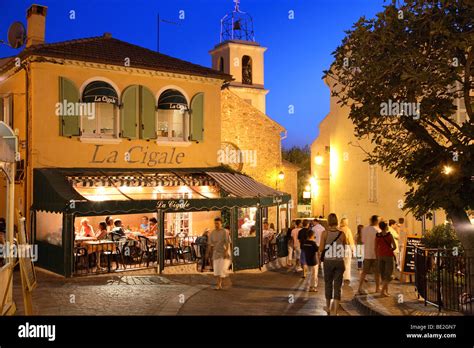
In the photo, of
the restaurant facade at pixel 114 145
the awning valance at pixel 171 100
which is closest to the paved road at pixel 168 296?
the restaurant facade at pixel 114 145

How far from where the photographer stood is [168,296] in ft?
42.7

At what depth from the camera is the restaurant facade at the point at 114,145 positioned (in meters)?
16.8

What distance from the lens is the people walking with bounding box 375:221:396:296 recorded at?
12.9 m

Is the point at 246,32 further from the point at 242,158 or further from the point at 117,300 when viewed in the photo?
the point at 117,300

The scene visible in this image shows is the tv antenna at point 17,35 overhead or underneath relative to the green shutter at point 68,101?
overhead

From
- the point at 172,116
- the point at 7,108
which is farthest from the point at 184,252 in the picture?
the point at 7,108

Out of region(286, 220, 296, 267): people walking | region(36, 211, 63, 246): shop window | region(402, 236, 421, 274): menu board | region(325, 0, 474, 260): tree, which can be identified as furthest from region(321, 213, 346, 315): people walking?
region(36, 211, 63, 246): shop window

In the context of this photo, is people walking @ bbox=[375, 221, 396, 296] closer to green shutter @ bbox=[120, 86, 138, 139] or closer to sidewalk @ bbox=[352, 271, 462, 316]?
sidewalk @ bbox=[352, 271, 462, 316]

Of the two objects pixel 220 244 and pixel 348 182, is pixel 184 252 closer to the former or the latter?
pixel 220 244

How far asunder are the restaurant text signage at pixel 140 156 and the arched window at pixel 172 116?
0.55m

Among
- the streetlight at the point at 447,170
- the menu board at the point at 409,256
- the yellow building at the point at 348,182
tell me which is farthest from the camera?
the yellow building at the point at 348,182

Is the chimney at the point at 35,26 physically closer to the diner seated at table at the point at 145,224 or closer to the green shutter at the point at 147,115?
the green shutter at the point at 147,115
